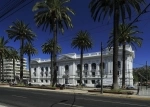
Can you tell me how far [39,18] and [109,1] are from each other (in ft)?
60.3

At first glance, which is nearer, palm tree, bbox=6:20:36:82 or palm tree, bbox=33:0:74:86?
palm tree, bbox=33:0:74:86

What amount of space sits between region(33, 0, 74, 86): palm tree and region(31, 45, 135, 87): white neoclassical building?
41.9 m

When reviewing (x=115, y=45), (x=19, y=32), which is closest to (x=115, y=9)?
(x=115, y=45)

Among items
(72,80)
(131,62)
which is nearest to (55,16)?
(131,62)

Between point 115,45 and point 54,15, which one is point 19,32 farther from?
point 115,45

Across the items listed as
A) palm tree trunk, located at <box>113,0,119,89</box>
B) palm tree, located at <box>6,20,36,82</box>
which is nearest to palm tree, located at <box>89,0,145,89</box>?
palm tree trunk, located at <box>113,0,119,89</box>

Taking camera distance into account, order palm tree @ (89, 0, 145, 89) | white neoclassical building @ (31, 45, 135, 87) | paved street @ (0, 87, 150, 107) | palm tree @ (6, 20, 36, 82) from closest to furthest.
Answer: paved street @ (0, 87, 150, 107) → palm tree @ (89, 0, 145, 89) → palm tree @ (6, 20, 36, 82) → white neoclassical building @ (31, 45, 135, 87)

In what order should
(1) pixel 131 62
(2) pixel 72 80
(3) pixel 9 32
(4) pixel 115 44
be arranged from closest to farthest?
(4) pixel 115 44 → (3) pixel 9 32 → (1) pixel 131 62 → (2) pixel 72 80

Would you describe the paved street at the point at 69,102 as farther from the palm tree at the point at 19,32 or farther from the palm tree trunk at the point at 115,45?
the palm tree at the point at 19,32

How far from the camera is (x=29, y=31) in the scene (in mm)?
79188

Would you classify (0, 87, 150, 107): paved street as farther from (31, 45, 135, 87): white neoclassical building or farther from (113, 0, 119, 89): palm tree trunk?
(31, 45, 135, 87): white neoclassical building

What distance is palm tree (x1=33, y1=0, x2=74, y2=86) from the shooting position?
56.0 metres

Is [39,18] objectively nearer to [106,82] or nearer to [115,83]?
[115,83]

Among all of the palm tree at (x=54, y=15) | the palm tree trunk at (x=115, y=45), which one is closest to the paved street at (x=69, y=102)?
the palm tree trunk at (x=115, y=45)
